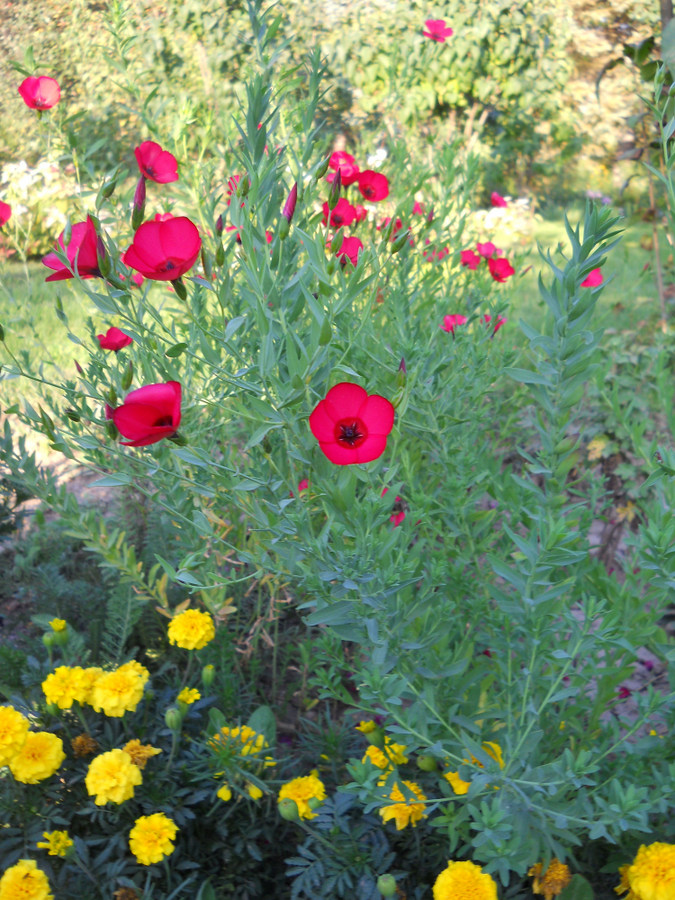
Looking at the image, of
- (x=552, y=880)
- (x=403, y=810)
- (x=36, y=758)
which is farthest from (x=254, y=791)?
(x=552, y=880)

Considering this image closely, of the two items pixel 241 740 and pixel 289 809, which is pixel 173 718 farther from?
pixel 289 809

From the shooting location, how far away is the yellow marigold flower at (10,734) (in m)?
1.19

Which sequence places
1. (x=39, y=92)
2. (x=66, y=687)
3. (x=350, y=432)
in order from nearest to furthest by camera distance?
1. (x=350, y=432)
2. (x=66, y=687)
3. (x=39, y=92)

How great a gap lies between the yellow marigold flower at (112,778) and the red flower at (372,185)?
1.29 metres

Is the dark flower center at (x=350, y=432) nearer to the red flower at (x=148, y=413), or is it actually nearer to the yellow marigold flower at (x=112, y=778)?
the red flower at (x=148, y=413)

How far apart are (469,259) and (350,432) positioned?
133 cm

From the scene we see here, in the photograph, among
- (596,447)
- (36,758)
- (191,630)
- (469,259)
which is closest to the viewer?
(36,758)

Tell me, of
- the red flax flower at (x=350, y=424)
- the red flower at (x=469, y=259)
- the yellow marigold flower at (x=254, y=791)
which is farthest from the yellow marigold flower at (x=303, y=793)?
the red flower at (x=469, y=259)

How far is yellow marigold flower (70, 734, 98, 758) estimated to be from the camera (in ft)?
4.56

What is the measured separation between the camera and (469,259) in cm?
208

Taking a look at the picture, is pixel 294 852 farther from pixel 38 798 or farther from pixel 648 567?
pixel 648 567

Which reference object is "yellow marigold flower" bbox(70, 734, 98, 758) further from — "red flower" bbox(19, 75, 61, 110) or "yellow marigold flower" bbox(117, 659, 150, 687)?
"red flower" bbox(19, 75, 61, 110)

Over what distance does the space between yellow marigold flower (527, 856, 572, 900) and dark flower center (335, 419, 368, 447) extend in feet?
2.72

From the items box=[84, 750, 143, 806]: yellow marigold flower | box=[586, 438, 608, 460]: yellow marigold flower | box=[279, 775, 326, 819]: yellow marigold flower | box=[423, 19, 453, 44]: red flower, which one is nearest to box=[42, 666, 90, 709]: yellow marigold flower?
box=[84, 750, 143, 806]: yellow marigold flower
